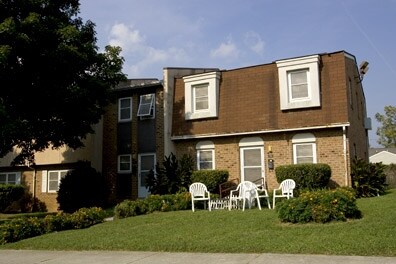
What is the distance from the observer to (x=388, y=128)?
213 ft

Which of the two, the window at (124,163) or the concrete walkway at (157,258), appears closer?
the concrete walkway at (157,258)

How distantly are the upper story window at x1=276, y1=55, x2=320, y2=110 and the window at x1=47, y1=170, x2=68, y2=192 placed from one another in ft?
44.5

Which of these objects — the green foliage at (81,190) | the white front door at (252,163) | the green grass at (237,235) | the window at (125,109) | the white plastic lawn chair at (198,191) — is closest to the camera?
the green grass at (237,235)

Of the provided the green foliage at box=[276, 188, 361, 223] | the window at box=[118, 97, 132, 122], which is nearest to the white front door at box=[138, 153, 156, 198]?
the window at box=[118, 97, 132, 122]

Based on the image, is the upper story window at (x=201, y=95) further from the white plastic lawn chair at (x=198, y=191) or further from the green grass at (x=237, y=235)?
the green grass at (x=237, y=235)

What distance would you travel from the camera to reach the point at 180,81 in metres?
21.8

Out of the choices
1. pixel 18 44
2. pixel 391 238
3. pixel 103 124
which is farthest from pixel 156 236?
pixel 103 124

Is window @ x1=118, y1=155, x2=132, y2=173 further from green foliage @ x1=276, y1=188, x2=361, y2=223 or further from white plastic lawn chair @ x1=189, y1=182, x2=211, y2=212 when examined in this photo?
green foliage @ x1=276, y1=188, x2=361, y2=223

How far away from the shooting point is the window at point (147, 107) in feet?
71.8

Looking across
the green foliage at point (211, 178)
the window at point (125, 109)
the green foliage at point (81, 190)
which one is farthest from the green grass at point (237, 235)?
the window at point (125, 109)

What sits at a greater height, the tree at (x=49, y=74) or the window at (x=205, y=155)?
the tree at (x=49, y=74)

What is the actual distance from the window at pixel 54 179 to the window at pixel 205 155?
8816 millimetres

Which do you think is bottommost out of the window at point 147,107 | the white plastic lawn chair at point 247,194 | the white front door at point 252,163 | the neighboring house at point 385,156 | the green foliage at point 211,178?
the white plastic lawn chair at point 247,194

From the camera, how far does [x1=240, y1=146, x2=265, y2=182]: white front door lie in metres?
19.1
